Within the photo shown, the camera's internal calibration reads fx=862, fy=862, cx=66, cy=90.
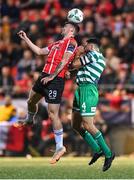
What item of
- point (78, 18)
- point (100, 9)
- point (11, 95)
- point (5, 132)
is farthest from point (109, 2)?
→ point (78, 18)

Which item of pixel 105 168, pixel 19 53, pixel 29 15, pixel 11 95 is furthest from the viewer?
pixel 29 15

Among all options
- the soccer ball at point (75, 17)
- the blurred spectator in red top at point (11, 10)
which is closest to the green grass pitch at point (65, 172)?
the soccer ball at point (75, 17)

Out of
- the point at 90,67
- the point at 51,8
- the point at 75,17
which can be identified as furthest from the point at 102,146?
the point at 51,8

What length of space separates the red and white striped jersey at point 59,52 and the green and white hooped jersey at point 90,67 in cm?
22

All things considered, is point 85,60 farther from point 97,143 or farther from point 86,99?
point 97,143

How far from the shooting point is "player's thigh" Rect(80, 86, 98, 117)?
1342cm

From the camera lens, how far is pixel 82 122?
13.6 m

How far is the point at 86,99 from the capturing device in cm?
1347

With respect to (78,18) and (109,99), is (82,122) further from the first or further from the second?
(109,99)

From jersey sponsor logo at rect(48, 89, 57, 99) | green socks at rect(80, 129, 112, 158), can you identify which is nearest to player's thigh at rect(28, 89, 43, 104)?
jersey sponsor logo at rect(48, 89, 57, 99)

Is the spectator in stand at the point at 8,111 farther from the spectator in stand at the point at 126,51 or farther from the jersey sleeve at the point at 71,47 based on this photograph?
the jersey sleeve at the point at 71,47

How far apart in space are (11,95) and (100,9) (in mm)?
4973

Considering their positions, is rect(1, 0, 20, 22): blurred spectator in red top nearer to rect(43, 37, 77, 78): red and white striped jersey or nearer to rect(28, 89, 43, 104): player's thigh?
rect(28, 89, 43, 104): player's thigh

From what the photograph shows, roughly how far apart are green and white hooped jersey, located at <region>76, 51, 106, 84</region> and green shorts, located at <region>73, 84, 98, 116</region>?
3.8 inches
